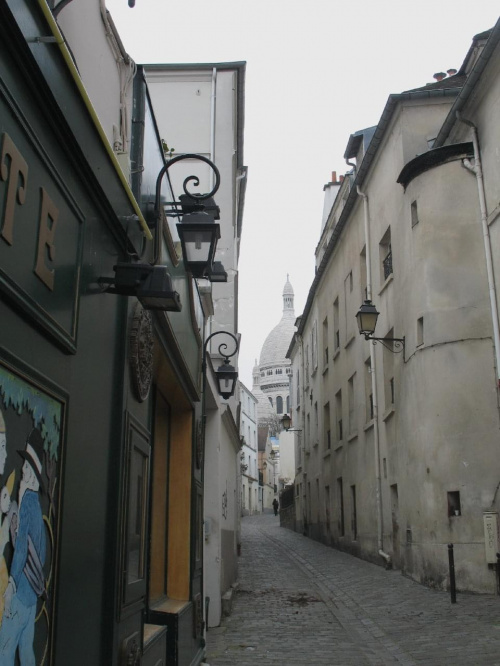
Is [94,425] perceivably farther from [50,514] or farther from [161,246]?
[161,246]

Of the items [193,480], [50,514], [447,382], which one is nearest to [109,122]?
[50,514]

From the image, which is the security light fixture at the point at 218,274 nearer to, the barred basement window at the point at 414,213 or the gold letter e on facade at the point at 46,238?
the gold letter e on facade at the point at 46,238

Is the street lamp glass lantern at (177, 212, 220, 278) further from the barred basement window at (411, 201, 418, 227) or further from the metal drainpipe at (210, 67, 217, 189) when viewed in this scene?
the metal drainpipe at (210, 67, 217, 189)

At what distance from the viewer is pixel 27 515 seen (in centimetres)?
262

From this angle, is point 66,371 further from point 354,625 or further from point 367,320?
point 367,320

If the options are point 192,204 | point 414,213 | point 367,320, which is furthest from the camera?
point 414,213

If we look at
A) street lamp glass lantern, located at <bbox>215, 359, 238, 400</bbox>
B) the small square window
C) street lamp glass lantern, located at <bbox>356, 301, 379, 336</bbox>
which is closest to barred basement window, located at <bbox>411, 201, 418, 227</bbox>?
street lamp glass lantern, located at <bbox>356, 301, 379, 336</bbox>

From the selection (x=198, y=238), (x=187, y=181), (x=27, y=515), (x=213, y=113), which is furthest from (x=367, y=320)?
(x=27, y=515)

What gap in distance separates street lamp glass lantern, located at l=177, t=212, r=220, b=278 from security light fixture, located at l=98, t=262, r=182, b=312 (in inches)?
72.9

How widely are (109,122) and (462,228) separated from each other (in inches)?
380

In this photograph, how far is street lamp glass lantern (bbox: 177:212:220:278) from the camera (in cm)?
565

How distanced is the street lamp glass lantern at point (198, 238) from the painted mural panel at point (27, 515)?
9.36ft

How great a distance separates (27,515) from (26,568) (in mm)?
181

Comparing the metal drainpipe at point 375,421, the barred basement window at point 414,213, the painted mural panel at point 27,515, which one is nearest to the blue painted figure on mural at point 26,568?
the painted mural panel at point 27,515
